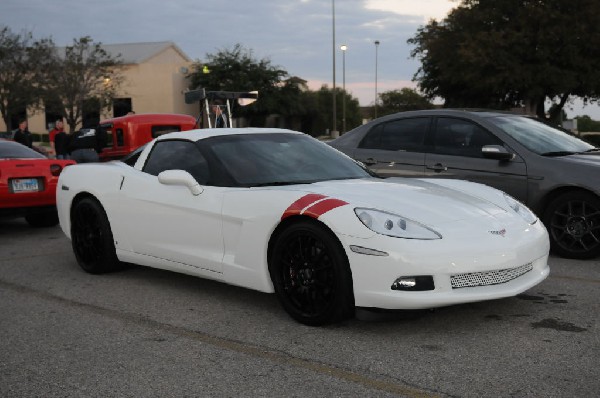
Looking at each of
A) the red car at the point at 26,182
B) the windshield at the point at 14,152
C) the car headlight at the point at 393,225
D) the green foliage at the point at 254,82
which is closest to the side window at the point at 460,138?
the car headlight at the point at 393,225

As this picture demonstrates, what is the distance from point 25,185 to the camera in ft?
29.6

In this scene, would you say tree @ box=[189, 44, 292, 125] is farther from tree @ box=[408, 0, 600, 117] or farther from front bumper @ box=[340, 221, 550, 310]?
front bumper @ box=[340, 221, 550, 310]

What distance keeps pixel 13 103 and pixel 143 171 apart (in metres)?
36.2

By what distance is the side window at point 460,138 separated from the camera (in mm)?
7395

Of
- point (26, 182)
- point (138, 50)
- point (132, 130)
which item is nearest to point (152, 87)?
point (138, 50)

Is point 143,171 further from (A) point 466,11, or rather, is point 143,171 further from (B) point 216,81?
(B) point 216,81

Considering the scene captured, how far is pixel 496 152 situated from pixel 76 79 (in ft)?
123

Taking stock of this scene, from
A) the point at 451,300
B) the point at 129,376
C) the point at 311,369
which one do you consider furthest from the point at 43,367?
the point at 451,300

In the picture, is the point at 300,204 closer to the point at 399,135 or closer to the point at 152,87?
the point at 399,135

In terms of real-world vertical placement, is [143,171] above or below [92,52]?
below

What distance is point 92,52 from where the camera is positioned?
42.8 metres

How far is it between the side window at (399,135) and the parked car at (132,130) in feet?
23.1

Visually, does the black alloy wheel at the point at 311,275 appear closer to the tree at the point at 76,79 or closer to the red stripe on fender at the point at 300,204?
the red stripe on fender at the point at 300,204

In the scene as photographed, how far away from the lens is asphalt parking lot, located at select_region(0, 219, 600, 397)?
11.4 feet
